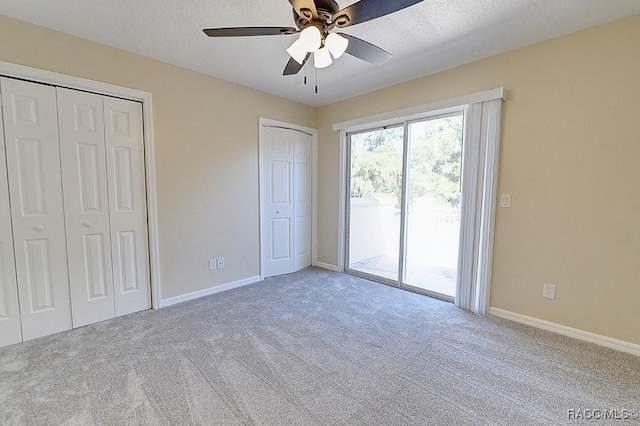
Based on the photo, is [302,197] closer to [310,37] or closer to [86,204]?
[86,204]

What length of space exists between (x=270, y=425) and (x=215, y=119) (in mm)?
2938

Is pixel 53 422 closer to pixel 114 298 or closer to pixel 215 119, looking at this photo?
pixel 114 298

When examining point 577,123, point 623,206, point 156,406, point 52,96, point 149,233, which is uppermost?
point 52,96

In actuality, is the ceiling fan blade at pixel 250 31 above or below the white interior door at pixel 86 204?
above

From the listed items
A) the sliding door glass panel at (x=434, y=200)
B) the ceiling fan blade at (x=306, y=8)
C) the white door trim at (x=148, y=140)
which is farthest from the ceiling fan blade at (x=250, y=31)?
the sliding door glass panel at (x=434, y=200)

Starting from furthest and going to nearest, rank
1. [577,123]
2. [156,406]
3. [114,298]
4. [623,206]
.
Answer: [114,298]
[577,123]
[623,206]
[156,406]

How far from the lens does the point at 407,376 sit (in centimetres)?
179

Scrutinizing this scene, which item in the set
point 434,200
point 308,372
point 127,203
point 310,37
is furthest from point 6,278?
point 434,200

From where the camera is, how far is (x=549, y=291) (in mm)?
2371

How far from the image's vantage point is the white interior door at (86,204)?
2.28m

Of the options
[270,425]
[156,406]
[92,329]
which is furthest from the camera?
[92,329]

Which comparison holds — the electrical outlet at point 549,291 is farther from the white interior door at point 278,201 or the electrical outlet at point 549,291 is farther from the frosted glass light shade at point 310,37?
the white interior door at point 278,201

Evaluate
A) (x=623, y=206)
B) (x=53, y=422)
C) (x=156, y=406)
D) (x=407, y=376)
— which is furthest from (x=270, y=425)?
(x=623, y=206)

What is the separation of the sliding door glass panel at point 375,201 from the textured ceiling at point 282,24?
0.99 m
